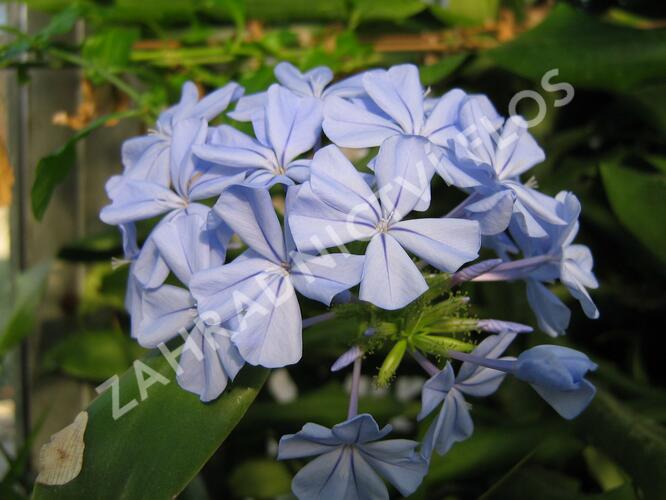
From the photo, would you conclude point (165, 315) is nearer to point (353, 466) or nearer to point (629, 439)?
point (353, 466)

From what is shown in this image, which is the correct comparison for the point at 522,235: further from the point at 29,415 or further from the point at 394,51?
the point at 29,415

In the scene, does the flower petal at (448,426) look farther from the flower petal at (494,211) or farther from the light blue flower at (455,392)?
the flower petal at (494,211)

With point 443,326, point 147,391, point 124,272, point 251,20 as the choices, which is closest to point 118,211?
point 147,391

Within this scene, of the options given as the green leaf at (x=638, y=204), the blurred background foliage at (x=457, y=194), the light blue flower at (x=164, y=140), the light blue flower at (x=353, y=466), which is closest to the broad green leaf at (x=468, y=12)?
the blurred background foliage at (x=457, y=194)

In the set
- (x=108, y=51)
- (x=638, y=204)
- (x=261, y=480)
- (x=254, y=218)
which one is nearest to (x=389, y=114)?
(x=254, y=218)

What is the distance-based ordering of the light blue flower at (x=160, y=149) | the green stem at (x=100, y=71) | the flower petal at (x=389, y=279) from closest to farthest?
the flower petal at (x=389, y=279) < the light blue flower at (x=160, y=149) < the green stem at (x=100, y=71)
